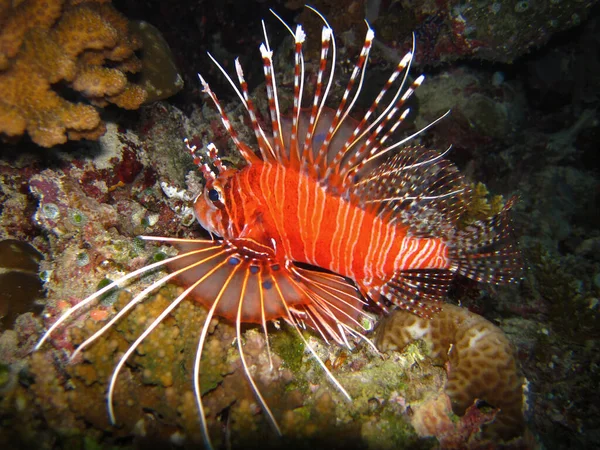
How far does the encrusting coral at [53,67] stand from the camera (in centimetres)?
262

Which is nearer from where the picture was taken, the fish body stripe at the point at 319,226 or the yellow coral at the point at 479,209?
the fish body stripe at the point at 319,226

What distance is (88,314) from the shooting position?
2.74m

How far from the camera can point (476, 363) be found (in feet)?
9.48

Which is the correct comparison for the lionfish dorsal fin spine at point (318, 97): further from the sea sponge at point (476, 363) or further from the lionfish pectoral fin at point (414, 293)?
the sea sponge at point (476, 363)

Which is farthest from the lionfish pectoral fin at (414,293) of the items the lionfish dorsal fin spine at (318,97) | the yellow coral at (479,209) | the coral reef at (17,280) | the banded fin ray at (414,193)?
the coral reef at (17,280)

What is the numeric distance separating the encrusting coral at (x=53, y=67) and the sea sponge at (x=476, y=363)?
344 centimetres

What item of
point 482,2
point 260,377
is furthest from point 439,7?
point 260,377

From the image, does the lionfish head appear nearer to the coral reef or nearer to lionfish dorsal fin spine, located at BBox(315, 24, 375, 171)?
lionfish dorsal fin spine, located at BBox(315, 24, 375, 171)

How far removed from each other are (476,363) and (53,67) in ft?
13.8

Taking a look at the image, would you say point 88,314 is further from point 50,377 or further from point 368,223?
point 368,223

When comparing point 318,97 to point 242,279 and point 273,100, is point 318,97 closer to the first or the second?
point 273,100

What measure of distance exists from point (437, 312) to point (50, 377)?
3016 mm

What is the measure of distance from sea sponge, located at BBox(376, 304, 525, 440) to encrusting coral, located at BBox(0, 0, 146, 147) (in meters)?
3.44

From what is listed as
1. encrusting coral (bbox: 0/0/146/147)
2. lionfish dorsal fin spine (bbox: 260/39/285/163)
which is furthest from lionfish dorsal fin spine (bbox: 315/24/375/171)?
encrusting coral (bbox: 0/0/146/147)
